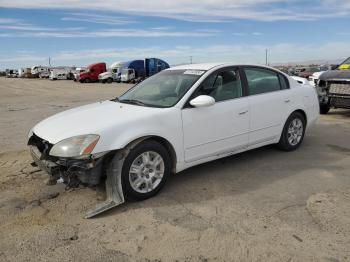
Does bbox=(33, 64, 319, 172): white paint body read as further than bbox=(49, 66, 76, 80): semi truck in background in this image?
No

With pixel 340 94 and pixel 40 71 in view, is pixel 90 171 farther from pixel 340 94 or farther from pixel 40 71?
pixel 40 71

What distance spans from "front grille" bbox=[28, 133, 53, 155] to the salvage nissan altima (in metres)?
0.01

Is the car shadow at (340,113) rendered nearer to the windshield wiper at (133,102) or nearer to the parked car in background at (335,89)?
the parked car in background at (335,89)

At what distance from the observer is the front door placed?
4695 millimetres

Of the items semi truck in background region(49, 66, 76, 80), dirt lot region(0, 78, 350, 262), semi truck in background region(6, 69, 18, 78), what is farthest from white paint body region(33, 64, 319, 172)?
semi truck in background region(6, 69, 18, 78)

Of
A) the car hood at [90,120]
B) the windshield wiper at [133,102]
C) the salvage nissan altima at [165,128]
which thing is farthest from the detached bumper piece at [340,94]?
the car hood at [90,120]

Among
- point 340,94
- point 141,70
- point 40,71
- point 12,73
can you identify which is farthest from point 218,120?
point 12,73

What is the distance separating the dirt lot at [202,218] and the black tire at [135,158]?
0.34ft

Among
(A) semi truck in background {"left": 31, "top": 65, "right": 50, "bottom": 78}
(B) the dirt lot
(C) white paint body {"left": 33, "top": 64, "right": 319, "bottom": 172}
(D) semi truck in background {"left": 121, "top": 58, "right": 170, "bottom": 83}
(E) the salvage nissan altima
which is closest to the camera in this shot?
(B) the dirt lot

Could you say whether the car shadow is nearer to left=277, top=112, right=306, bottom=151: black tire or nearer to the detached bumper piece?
the detached bumper piece

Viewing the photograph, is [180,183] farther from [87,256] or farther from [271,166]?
[87,256]

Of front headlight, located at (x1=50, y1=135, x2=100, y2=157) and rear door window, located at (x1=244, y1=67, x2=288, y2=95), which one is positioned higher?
rear door window, located at (x1=244, y1=67, x2=288, y2=95)

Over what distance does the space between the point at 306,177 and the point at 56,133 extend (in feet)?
10.6

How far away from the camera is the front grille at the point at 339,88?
9.20 metres
